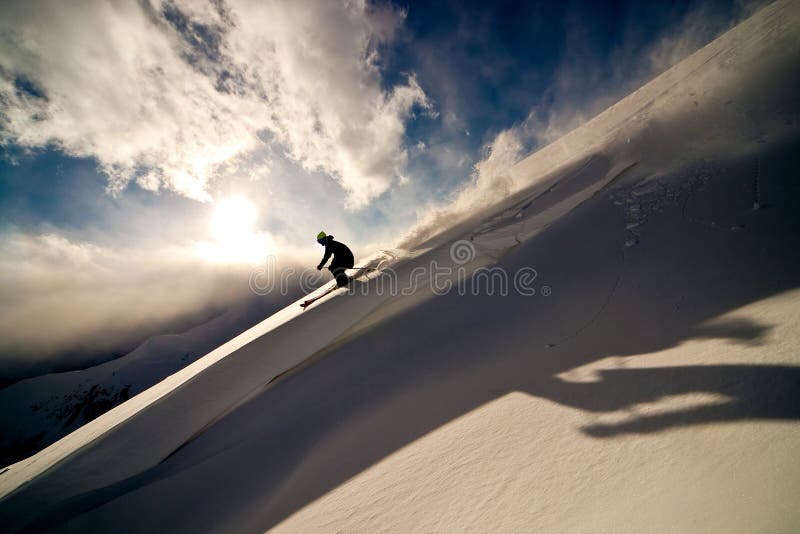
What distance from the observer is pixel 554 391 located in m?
2.32

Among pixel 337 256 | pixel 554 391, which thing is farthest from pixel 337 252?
pixel 554 391

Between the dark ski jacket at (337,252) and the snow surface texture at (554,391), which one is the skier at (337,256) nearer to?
the dark ski jacket at (337,252)

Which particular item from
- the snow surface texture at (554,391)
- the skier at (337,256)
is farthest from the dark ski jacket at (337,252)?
the snow surface texture at (554,391)

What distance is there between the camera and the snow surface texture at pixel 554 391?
1.44 m

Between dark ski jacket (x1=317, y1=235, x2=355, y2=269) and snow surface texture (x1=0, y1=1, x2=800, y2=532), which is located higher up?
dark ski jacket (x1=317, y1=235, x2=355, y2=269)

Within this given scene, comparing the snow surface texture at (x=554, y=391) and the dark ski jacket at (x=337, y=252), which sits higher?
the dark ski jacket at (x=337, y=252)

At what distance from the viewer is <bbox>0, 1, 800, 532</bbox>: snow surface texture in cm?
144

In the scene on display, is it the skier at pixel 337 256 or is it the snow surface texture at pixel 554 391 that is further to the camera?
the skier at pixel 337 256

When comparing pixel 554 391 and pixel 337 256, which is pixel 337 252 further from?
pixel 554 391

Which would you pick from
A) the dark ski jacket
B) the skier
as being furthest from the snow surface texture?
the dark ski jacket

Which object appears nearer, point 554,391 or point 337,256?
point 554,391

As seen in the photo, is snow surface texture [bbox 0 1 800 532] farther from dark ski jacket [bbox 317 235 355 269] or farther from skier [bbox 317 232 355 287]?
dark ski jacket [bbox 317 235 355 269]

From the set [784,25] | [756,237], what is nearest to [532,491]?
[756,237]

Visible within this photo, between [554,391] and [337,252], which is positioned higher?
[337,252]
